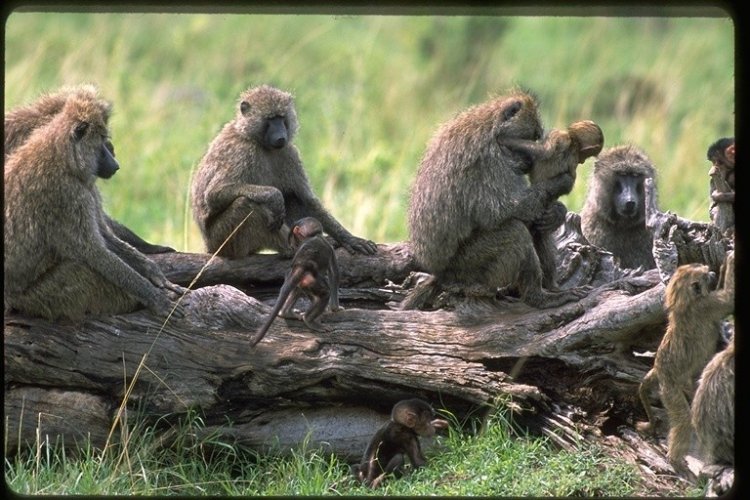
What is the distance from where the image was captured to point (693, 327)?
5.53m

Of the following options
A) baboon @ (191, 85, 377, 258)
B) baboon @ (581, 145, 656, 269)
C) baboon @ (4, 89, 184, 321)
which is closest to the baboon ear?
baboon @ (4, 89, 184, 321)

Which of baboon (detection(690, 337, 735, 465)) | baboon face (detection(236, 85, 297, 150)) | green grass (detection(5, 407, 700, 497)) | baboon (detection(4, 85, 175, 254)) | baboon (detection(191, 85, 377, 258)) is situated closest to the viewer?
baboon (detection(690, 337, 735, 465))

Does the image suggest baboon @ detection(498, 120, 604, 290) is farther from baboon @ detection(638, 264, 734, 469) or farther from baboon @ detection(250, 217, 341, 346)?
baboon @ detection(250, 217, 341, 346)

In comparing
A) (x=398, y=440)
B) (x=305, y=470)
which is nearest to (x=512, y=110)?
(x=398, y=440)

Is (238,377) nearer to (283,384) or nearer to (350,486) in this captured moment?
(283,384)

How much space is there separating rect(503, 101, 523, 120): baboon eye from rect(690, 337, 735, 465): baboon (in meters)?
1.83

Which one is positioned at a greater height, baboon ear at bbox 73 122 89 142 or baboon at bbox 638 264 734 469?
baboon ear at bbox 73 122 89 142

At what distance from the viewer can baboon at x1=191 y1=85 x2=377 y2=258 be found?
6875 millimetres

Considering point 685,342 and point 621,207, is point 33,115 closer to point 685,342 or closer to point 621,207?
point 621,207

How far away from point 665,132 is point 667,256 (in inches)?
306

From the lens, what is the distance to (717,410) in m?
5.34

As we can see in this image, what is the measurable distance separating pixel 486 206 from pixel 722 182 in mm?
1386

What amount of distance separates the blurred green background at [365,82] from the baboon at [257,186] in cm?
273

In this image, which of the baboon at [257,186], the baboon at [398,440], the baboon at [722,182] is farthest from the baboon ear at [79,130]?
the baboon at [722,182]
